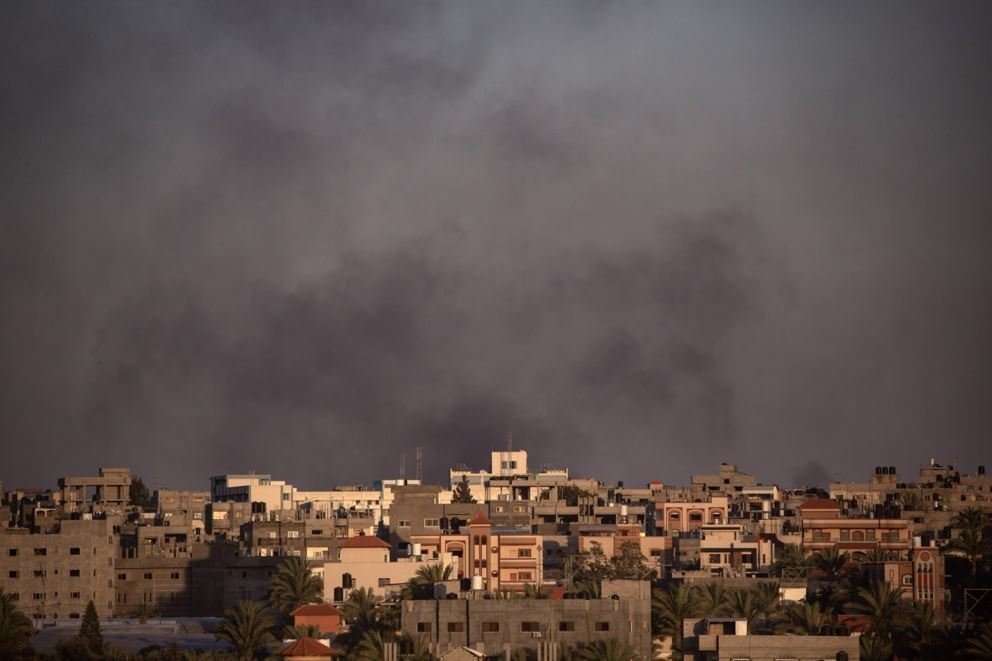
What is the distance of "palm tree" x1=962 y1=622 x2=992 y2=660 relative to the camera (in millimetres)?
106125

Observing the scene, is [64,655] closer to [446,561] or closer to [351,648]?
[351,648]

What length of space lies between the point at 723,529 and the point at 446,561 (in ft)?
74.2

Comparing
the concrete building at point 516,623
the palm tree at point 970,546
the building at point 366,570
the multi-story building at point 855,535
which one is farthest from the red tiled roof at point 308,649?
the multi-story building at point 855,535

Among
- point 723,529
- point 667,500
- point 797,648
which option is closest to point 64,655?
point 797,648

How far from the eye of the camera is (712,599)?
125 meters

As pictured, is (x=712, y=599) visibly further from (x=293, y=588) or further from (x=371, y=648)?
(x=293, y=588)

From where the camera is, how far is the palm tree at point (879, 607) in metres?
117

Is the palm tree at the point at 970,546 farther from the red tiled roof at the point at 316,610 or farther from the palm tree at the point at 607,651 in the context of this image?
the red tiled roof at the point at 316,610

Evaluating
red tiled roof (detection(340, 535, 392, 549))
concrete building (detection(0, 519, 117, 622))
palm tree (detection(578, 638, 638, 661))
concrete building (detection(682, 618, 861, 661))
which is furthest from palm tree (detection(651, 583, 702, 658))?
concrete building (detection(0, 519, 117, 622))

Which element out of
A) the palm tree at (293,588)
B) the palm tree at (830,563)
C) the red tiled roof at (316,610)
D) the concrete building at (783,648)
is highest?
the palm tree at (830,563)

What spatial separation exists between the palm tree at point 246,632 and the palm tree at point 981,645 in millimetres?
38052

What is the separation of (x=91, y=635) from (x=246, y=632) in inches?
481

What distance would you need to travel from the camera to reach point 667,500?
194 metres

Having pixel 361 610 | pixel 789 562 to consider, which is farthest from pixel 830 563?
pixel 361 610
